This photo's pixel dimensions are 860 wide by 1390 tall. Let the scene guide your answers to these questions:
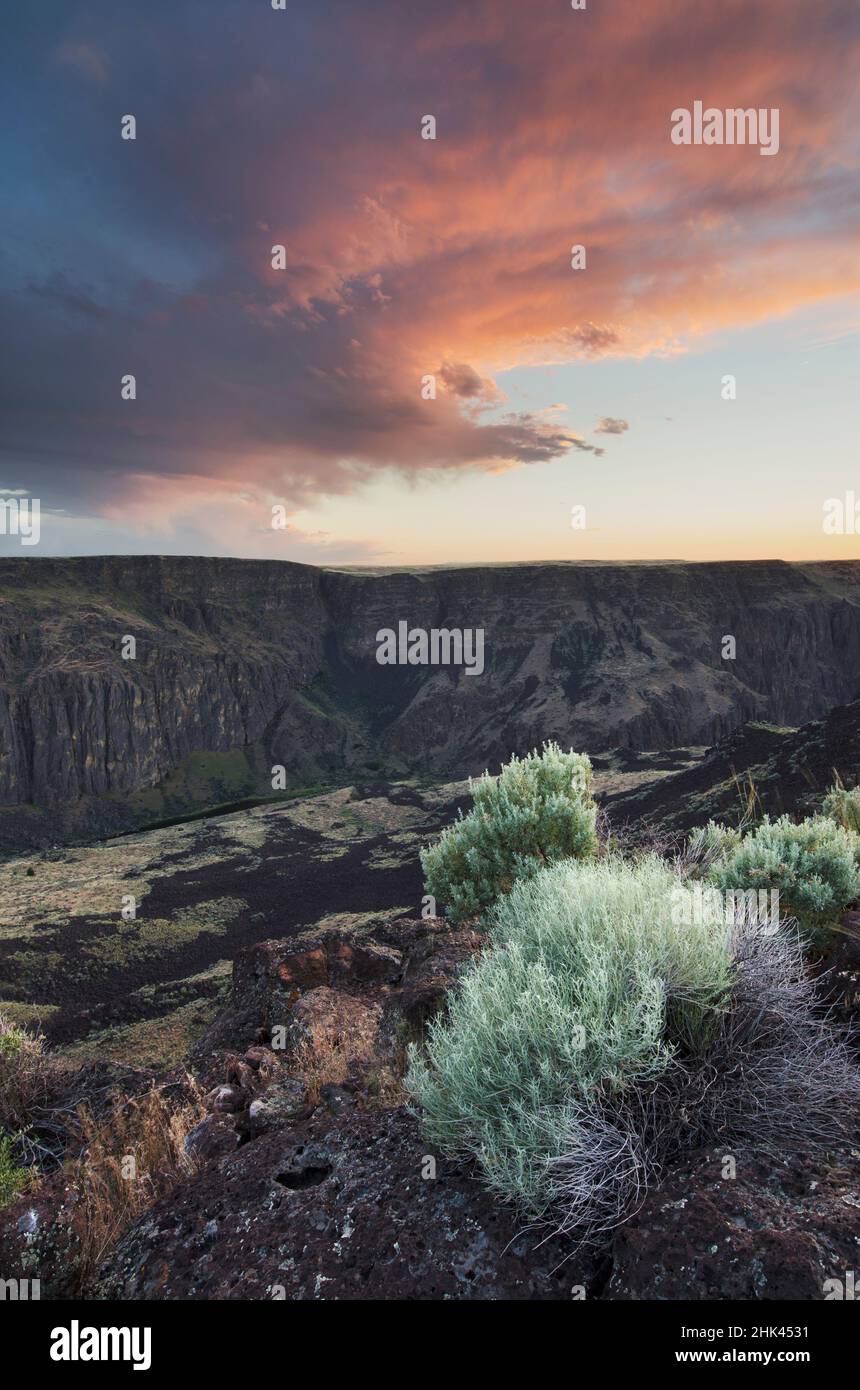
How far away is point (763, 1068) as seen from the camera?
124 inches

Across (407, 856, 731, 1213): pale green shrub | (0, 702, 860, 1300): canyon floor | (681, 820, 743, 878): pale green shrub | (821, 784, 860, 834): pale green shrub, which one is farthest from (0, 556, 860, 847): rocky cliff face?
(407, 856, 731, 1213): pale green shrub

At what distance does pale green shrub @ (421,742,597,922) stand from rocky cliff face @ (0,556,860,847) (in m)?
64.0

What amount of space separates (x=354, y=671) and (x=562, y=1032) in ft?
352

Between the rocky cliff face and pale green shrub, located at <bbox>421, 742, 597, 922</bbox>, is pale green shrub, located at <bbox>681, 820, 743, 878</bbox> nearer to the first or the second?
pale green shrub, located at <bbox>421, 742, 597, 922</bbox>

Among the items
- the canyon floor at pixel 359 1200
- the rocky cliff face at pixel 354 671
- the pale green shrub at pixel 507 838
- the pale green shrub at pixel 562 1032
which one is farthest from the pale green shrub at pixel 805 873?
the rocky cliff face at pixel 354 671

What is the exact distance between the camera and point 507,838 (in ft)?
31.4

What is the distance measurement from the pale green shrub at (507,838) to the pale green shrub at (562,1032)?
203 inches

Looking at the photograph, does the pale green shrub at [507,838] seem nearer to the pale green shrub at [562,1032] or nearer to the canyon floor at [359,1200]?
the canyon floor at [359,1200]

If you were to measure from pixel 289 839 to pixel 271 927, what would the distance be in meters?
18.5

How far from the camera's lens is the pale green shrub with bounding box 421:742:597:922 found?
9.28 m

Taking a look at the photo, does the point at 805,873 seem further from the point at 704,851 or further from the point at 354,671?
the point at 354,671

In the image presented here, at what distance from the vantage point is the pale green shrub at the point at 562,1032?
9.20 ft

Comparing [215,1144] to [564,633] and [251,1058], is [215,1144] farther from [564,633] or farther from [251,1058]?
[564,633]

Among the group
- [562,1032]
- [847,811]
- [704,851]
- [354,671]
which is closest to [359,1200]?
[562,1032]
